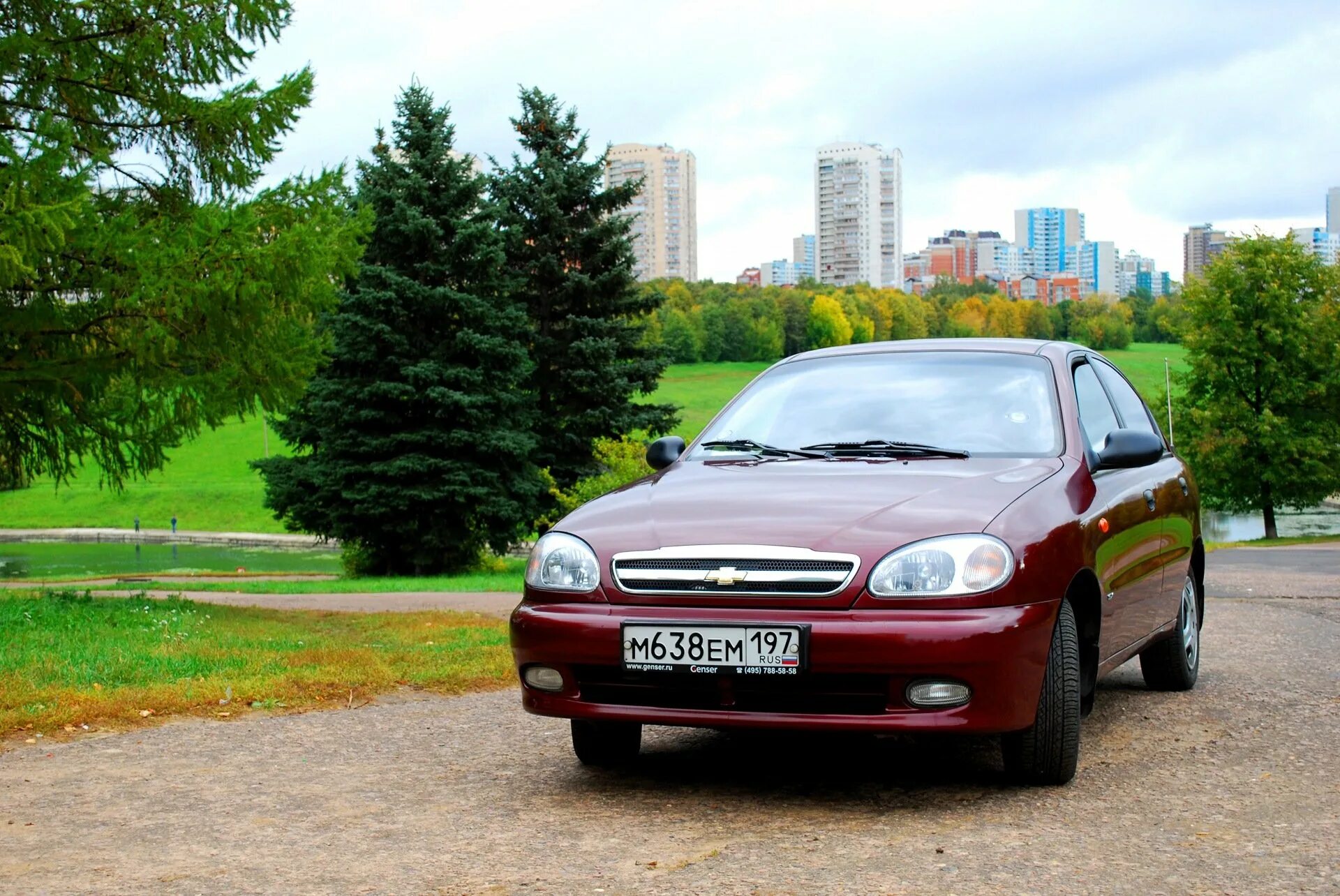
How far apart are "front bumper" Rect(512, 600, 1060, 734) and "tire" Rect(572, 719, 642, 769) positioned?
53 cm

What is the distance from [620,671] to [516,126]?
124ft

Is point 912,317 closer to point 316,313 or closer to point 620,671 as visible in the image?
point 316,313

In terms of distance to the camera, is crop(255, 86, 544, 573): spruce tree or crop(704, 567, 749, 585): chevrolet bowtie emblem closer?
crop(704, 567, 749, 585): chevrolet bowtie emblem

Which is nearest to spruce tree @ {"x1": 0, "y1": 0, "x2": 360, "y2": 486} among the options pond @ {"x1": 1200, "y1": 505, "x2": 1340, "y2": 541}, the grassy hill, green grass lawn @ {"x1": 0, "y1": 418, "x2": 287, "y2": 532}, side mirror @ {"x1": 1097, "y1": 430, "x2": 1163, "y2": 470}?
side mirror @ {"x1": 1097, "y1": 430, "x2": 1163, "y2": 470}

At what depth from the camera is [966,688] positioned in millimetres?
4398

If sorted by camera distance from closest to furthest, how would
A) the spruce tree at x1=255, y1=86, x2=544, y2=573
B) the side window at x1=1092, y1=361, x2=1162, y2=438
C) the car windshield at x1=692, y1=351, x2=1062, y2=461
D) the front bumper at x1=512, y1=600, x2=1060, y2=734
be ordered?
the front bumper at x1=512, y1=600, x2=1060, y2=734 → the car windshield at x1=692, y1=351, x2=1062, y2=461 → the side window at x1=1092, y1=361, x2=1162, y2=438 → the spruce tree at x1=255, y1=86, x2=544, y2=573

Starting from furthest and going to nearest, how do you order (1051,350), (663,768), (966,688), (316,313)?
(316,313)
(1051,350)
(663,768)
(966,688)

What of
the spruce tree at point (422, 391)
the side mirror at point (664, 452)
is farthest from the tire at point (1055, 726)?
the spruce tree at point (422, 391)

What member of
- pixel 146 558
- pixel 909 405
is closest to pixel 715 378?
pixel 146 558

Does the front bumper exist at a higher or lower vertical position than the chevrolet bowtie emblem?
lower

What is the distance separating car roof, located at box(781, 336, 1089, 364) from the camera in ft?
20.2

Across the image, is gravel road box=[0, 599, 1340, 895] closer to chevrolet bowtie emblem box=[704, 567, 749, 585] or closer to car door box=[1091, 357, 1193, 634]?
car door box=[1091, 357, 1193, 634]

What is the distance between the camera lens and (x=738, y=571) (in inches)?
178

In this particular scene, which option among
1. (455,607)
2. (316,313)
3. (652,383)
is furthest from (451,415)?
(316,313)
